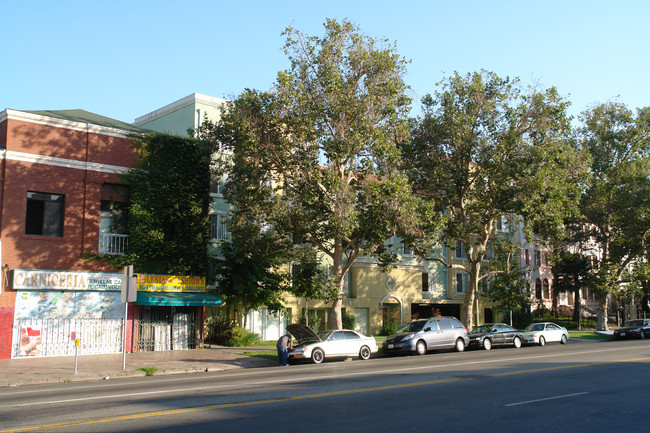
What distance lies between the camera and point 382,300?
131 feet

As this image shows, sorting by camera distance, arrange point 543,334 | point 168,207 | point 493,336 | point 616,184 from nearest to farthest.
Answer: point 168,207
point 493,336
point 543,334
point 616,184

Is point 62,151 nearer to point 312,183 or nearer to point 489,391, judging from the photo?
point 312,183

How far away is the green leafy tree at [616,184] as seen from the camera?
1620 inches

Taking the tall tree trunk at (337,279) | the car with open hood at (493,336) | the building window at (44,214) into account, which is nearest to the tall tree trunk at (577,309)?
the car with open hood at (493,336)

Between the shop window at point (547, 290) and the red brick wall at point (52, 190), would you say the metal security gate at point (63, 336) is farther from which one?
the shop window at point (547, 290)

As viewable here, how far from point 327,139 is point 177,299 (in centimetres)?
1003

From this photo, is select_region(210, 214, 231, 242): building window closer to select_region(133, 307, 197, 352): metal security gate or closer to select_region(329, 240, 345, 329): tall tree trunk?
select_region(133, 307, 197, 352): metal security gate

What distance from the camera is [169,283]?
27516mm

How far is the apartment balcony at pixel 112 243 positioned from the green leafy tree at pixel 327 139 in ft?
18.5

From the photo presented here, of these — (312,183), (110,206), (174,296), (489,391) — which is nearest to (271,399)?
(489,391)

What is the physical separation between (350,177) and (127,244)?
431 inches

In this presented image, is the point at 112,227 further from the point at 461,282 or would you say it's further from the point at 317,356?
the point at 461,282

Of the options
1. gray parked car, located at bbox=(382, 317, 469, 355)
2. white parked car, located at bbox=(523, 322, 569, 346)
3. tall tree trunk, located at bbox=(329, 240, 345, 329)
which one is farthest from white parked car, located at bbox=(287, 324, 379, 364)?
white parked car, located at bbox=(523, 322, 569, 346)

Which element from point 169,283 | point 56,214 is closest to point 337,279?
point 169,283
